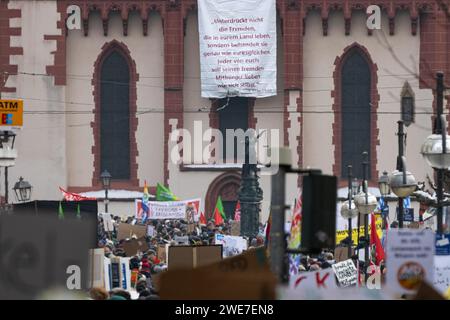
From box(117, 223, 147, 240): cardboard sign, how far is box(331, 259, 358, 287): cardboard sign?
677 inches

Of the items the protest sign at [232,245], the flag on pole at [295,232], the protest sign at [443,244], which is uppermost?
Result: the flag on pole at [295,232]

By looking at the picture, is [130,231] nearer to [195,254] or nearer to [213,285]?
[195,254]

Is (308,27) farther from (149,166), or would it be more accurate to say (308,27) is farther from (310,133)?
(149,166)

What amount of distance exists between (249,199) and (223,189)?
1518cm

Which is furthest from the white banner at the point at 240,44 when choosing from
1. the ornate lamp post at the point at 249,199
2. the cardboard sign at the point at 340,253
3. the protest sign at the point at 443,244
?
the protest sign at the point at 443,244

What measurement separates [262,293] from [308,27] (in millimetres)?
50682

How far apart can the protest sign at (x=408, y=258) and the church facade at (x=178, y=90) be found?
46602 millimetres

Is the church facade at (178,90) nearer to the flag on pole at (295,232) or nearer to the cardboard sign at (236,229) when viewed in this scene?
the cardboard sign at (236,229)

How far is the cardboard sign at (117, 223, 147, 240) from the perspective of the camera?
39.6 m

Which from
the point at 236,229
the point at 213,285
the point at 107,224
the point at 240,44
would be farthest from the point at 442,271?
the point at 240,44

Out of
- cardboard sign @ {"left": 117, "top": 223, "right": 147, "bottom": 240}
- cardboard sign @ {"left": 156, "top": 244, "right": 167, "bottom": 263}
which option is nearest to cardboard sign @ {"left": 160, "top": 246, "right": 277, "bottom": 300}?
cardboard sign @ {"left": 156, "top": 244, "right": 167, "bottom": 263}

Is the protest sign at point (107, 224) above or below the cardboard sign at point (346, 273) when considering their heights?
below

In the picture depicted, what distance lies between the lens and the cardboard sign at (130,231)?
39.6 meters
